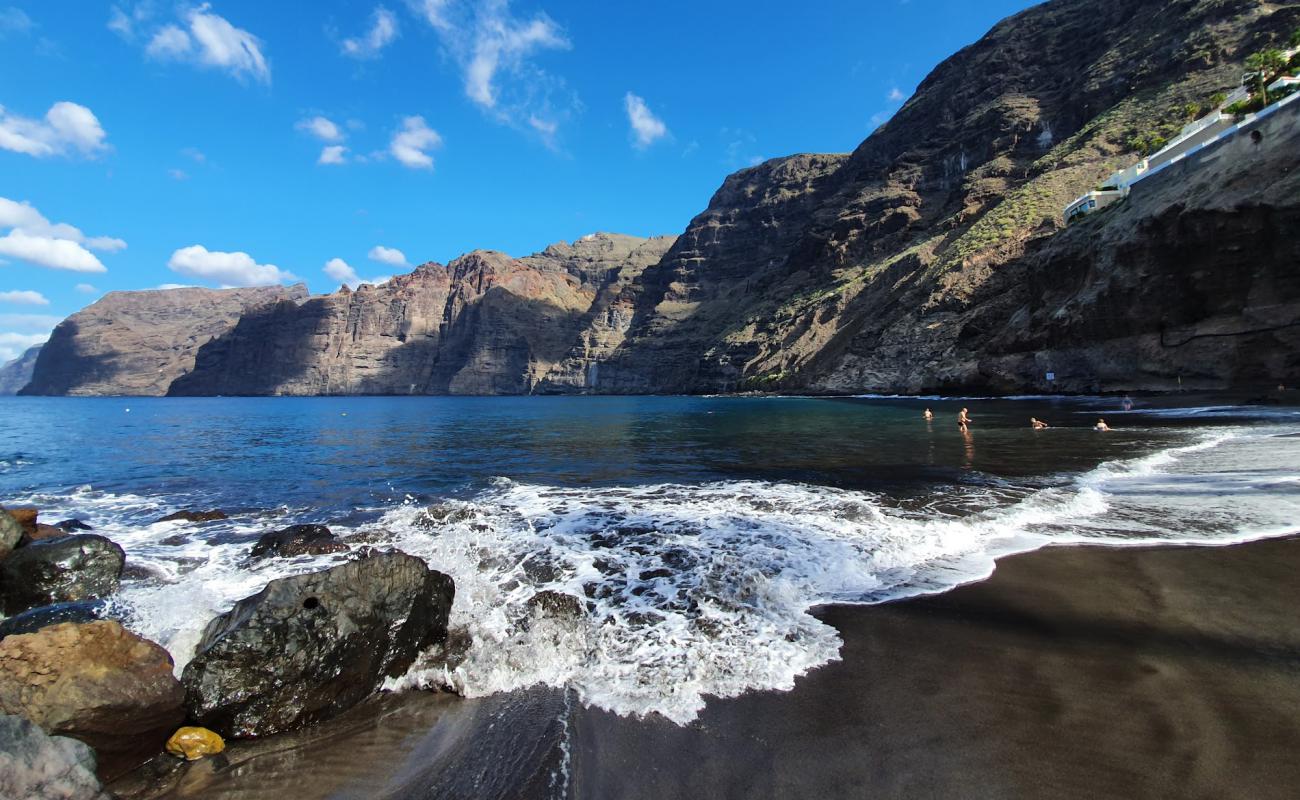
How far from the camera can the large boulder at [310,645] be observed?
5422 mm

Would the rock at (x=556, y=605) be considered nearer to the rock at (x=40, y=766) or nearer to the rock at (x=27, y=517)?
the rock at (x=40, y=766)

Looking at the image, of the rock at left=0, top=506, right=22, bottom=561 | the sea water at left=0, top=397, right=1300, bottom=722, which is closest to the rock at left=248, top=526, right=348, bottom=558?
the sea water at left=0, top=397, right=1300, bottom=722

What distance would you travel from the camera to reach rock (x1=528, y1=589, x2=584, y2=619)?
25.0ft

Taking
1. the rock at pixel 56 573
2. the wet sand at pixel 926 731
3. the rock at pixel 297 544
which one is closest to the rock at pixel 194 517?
the rock at pixel 297 544

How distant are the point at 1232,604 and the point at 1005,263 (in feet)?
264

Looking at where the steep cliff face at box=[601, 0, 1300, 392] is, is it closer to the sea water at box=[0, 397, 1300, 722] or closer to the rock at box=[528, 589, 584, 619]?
the sea water at box=[0, 397, 1300, 722]

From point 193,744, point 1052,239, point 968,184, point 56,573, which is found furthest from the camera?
point 968,184

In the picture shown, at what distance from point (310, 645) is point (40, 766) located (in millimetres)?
2171

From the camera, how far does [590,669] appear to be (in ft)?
20.6

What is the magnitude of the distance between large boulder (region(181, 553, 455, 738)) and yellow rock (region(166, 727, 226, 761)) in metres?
0.13

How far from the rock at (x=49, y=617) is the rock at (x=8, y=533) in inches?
182

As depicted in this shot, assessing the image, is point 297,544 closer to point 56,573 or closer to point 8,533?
point 56,573

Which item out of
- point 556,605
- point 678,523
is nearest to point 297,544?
point 556,605

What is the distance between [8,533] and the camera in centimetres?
1004
